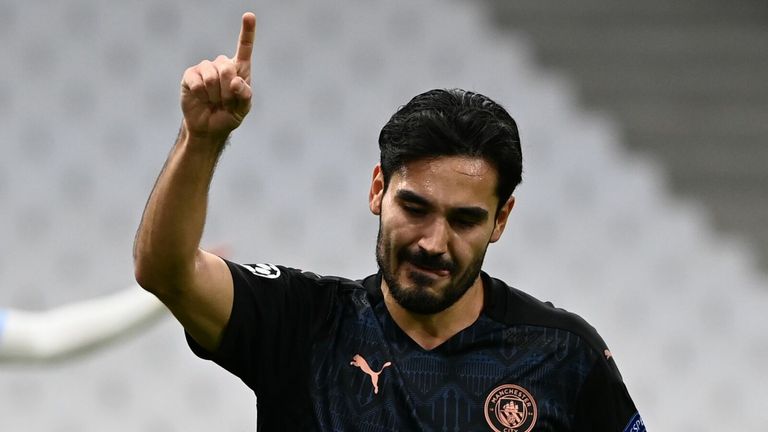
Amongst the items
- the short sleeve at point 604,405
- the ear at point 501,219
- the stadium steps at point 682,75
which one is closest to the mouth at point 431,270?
the ear at point 501,219

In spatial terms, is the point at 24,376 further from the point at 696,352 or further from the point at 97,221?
the point at 696,352

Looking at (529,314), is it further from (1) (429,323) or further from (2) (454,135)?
(2) (454,135)

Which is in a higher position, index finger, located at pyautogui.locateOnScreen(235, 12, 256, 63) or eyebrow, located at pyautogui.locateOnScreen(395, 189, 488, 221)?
index finger, located at pyautogui.locateOnScreen(235, 12, 256, 63)

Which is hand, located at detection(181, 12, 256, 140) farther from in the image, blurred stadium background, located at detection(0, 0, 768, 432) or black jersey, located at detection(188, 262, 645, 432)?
blurred stadium background, located at detection(0, 0, 768, 432)

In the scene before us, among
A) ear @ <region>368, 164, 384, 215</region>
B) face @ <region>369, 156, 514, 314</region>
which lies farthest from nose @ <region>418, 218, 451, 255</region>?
ear @ <region>368, 164, 384, 215</region>

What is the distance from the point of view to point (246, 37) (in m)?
1.28

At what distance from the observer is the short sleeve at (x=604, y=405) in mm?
1503

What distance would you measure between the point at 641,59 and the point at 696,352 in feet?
2.78

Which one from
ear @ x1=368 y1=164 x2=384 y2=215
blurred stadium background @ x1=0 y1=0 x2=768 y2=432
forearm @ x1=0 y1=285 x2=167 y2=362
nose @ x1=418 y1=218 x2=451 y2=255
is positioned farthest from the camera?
blurred stadium background @ x1=0 y1=0 x2=768 y2=432

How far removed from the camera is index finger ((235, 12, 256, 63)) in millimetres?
1271

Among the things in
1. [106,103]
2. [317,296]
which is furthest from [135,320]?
[317,296]

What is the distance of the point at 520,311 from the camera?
5.20 feet

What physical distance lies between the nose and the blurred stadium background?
1.70 m

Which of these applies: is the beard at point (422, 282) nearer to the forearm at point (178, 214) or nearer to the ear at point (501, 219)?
the ear at point (501, 219)
